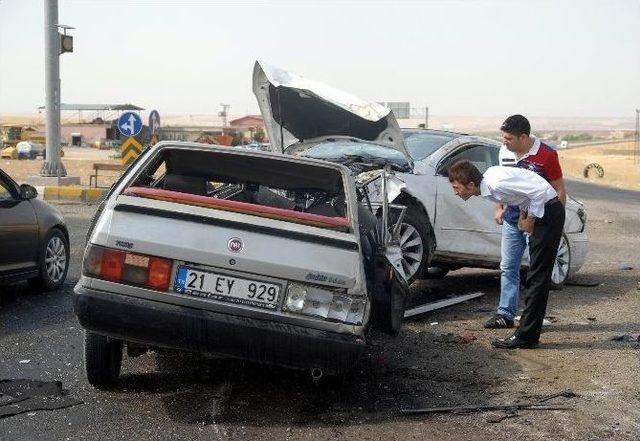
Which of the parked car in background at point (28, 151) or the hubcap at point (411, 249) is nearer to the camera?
the hubcap at point (411, 249)

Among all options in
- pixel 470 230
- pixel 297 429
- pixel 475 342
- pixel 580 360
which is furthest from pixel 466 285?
pixel 297 429

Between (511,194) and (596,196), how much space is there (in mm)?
25965

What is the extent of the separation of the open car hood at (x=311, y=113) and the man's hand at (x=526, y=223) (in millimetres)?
2350

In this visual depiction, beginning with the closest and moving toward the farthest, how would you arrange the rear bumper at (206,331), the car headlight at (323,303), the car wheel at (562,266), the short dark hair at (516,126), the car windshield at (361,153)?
the rear bumper at (206,331) → the car headlight at (323,303) → the short dark hair at (516,126) → the car windshield at (361,153) → the car wheel at (562,266)

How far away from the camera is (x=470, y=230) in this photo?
9453mm

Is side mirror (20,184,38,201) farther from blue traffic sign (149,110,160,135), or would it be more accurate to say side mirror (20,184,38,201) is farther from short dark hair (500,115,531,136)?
blue traffic sign (149,110,160,135)

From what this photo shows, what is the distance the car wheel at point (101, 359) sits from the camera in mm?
5352

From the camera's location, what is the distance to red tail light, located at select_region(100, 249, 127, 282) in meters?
4.99

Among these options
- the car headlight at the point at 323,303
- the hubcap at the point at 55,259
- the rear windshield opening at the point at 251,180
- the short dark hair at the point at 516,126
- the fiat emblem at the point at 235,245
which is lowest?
the hubcap at the point at 55,259

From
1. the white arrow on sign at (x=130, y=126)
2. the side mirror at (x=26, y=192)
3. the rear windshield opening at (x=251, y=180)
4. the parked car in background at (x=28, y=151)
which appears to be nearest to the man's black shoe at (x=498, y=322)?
the rear windshield opening at (x=251, y=180)

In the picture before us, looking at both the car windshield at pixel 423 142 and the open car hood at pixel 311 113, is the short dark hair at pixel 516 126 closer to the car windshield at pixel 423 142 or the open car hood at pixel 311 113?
the open car hood at pixel 311 113

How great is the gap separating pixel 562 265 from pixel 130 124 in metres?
14.1

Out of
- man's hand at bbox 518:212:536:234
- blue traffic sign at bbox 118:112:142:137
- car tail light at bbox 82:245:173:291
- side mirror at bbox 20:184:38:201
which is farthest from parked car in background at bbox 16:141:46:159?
car tail light at bbox 82:245:173:291

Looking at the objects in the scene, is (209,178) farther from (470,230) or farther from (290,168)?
(470,230)
